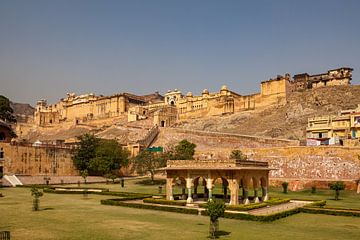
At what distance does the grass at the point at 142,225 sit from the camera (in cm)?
1580

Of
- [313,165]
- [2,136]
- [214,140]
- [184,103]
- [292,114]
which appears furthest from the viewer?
[184,103]

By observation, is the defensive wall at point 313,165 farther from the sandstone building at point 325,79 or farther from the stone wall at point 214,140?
the sandstone building at point 325,79

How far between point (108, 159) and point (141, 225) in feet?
107

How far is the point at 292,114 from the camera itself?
2785 inches

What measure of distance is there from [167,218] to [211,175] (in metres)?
5.81

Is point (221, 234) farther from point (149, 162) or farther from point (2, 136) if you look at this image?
point (2, 136)

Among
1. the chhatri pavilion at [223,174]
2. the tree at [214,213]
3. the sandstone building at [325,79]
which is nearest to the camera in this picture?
the tree at [214,213]

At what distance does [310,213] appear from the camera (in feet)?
78.0

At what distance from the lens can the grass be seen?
51.9ft

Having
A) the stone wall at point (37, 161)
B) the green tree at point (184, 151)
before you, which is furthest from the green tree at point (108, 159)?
the green tree at point (184, 151)

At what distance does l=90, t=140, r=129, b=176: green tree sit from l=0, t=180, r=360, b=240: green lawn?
83.2 ft

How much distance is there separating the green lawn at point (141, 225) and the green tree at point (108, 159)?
998 inches

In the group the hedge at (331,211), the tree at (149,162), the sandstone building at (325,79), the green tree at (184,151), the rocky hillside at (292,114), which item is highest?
the sandstone building at (325,79)

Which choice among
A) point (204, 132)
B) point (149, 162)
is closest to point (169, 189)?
point (149, 162)
